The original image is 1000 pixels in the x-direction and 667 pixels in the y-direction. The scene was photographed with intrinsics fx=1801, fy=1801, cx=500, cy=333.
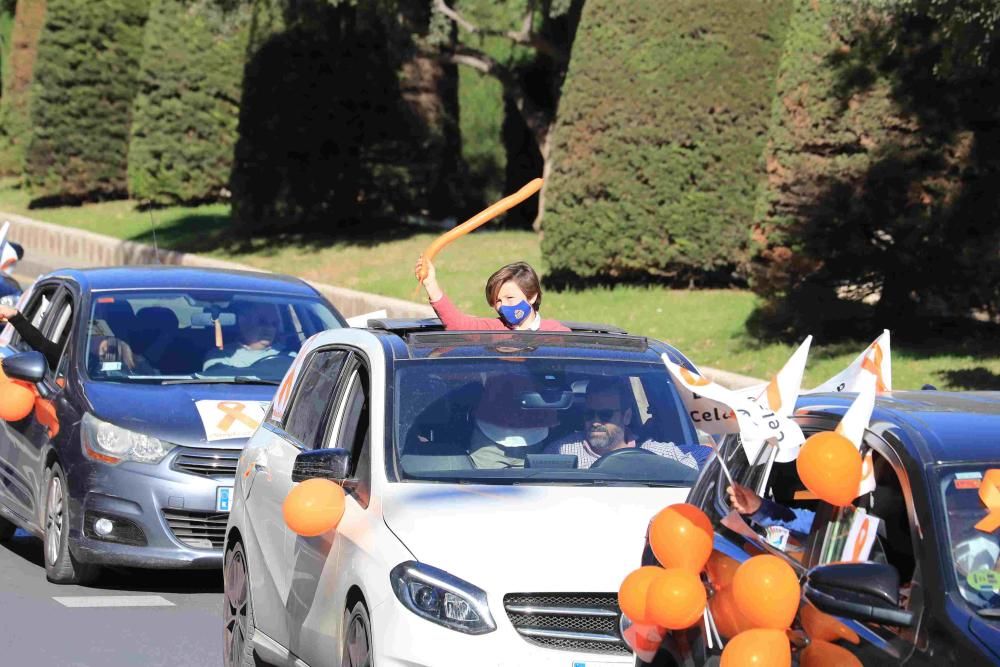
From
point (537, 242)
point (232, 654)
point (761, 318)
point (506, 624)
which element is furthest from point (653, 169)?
point (506, 624)

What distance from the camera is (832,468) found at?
4.55m

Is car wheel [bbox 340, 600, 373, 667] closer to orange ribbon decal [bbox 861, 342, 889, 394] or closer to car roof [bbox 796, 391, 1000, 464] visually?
car roof [bbox 796, 391, 1000, 464]

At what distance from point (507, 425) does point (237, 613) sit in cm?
160

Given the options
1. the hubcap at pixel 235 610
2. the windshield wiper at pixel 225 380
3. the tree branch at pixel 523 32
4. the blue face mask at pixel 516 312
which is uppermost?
the tree branch at pixel 523 32

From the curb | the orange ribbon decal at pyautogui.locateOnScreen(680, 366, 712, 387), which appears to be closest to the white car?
the orange ribbon decal at pyautogui.locateOnScreen(680, 366, 712, 387)

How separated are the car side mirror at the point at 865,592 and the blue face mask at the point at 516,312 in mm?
4343

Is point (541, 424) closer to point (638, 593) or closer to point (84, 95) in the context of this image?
point (638, 593)

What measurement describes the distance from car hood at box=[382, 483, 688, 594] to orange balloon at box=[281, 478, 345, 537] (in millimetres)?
242

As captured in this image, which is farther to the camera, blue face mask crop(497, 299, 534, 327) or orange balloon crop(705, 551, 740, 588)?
blue face mask crop(497, 299, 534, 327)

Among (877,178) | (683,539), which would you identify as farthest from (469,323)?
(877,178)

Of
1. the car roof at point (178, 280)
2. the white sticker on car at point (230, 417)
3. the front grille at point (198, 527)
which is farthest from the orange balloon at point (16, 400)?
the front grille at point (198, 527)

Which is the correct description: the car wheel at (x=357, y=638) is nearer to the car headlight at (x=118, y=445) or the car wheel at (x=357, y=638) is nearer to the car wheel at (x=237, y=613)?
the car wheel at (x=237, y=613)

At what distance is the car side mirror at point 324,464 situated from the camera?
6535 mm

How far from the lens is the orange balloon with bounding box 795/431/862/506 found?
456 cm
